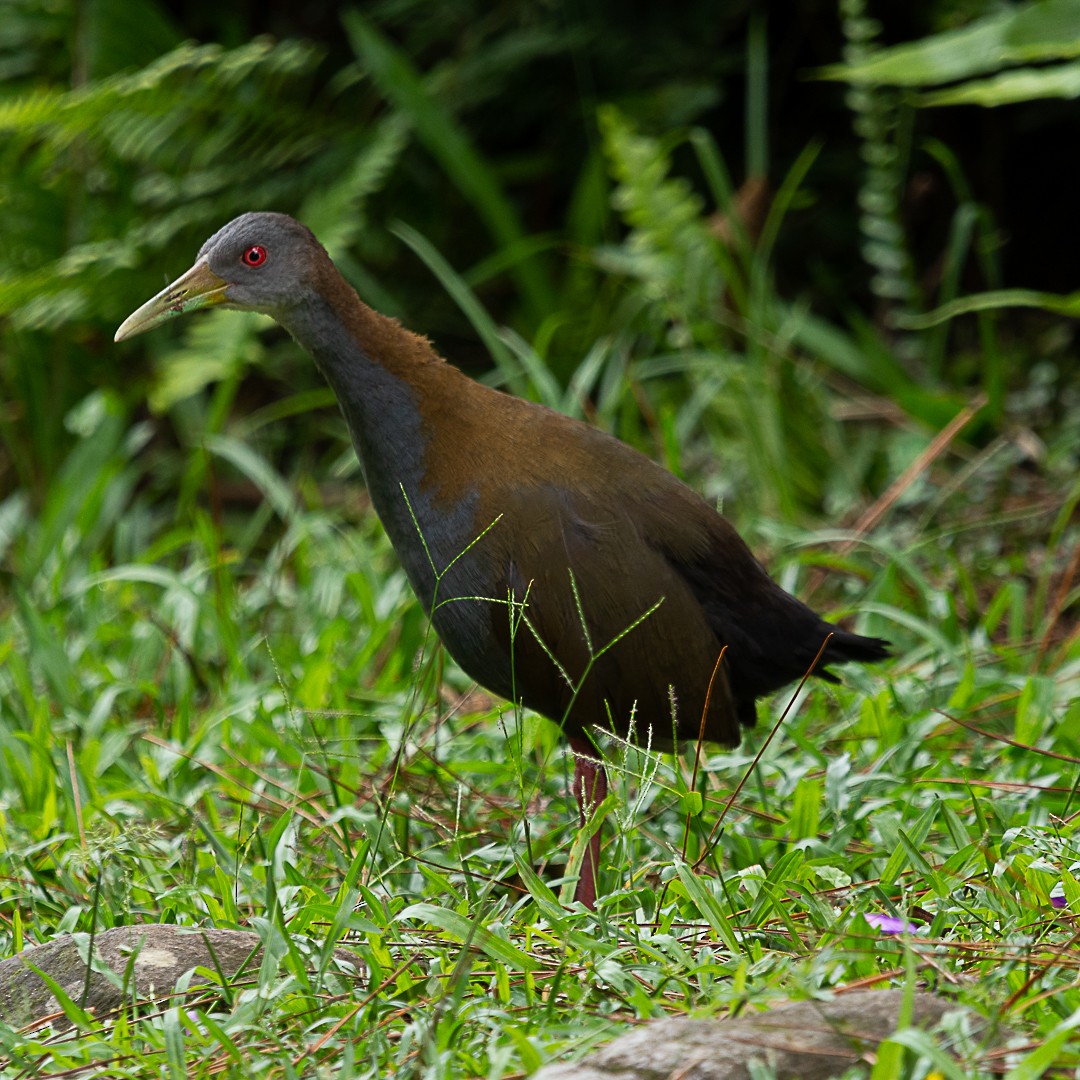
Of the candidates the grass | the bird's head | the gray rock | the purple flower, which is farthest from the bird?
the gray rock

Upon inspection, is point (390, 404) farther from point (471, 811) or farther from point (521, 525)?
point (471, 811)

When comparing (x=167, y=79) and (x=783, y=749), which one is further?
(x=167, y=79)

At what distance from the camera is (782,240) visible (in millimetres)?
6500

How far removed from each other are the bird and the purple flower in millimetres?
661

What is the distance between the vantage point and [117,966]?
240cm

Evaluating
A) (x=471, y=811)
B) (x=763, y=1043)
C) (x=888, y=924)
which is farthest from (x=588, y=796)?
(x=763, y=1043)

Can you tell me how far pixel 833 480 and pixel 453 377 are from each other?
254 cm

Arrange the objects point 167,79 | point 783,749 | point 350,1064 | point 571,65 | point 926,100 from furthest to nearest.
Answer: point 571,65
point 167,79
point 926,100
point 783,749
point 350,1064

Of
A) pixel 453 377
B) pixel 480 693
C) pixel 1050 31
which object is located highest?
pixel 1050 31

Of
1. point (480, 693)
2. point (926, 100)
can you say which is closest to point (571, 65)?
point (926, 100)

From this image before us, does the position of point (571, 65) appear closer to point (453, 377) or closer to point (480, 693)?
point (480, 693)

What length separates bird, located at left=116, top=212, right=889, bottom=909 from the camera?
118 inches

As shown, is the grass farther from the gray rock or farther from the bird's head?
the bird's head

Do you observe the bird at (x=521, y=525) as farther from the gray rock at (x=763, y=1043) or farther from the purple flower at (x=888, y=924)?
the gray rock at (x=763, y=1043)
